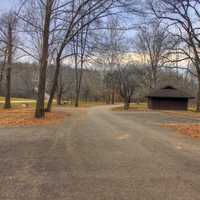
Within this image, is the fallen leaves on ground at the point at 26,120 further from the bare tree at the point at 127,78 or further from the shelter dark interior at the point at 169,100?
the shelter dark interior at the point at 169,100

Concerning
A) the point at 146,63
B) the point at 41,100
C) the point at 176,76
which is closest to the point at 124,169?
the point at 41,100

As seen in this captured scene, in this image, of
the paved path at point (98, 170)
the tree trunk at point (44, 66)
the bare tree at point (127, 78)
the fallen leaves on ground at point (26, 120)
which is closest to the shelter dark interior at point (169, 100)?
the bare tree at point (127, 78)

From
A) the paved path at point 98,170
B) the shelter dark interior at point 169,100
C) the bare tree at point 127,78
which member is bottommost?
the paved path at point 98,170

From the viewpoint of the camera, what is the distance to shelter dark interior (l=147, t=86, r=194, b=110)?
39.4 metres

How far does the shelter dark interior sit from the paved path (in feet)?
103

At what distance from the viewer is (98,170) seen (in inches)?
208

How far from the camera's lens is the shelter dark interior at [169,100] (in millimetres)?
39353

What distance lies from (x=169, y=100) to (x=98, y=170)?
118 feet

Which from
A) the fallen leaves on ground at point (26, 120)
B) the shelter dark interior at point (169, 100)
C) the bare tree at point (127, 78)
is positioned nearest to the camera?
the fallen leaves on ground at point (26, 120)

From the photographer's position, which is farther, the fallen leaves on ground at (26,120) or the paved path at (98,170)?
the fallen leaves on ground at (26,120)

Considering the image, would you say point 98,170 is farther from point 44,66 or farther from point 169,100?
point 169,100

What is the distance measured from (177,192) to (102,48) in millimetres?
15153

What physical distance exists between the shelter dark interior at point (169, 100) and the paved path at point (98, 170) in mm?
31404

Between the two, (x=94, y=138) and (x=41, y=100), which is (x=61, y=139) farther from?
(x=41, y=100)
